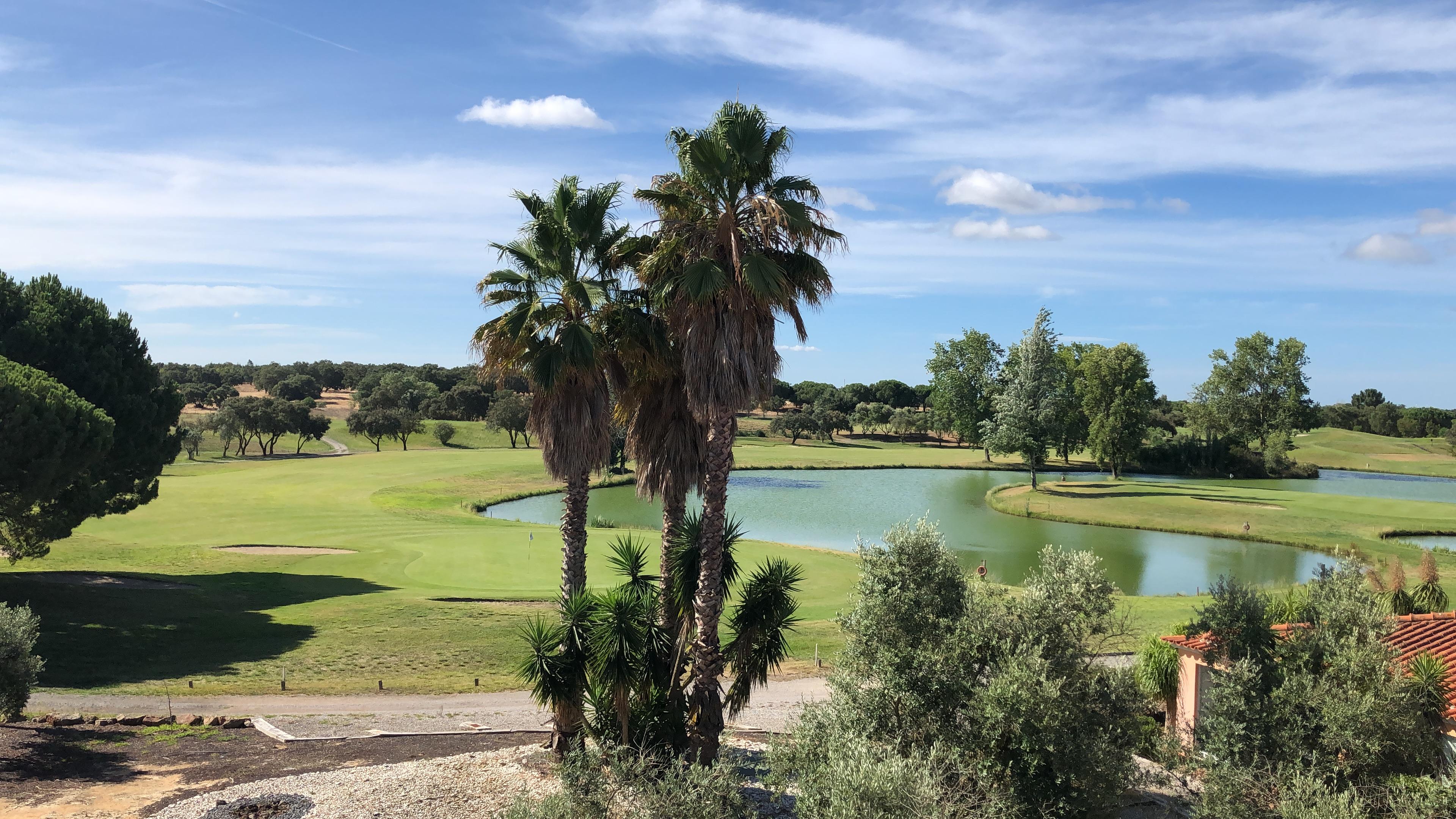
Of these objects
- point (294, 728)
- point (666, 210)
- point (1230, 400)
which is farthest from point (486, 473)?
point (1230, 400)

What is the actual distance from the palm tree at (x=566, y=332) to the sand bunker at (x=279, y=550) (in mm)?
29412

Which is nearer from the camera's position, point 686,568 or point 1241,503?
point 686,568

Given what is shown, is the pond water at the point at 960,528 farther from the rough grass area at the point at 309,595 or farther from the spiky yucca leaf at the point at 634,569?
the spiky yucca leaf at the point at 634,569

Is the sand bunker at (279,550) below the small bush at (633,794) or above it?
below

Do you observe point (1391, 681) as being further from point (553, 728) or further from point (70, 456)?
point (70, 456)

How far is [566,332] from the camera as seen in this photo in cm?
1656

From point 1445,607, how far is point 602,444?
1198 inches

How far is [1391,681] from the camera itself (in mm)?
13141

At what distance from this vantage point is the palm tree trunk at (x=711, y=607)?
1502 cm

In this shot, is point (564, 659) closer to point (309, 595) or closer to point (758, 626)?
point (758, 626)

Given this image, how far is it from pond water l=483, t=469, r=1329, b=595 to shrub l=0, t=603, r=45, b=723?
17623mm

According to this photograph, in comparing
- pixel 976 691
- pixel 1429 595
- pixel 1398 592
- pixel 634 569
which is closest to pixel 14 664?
pixel 634 569

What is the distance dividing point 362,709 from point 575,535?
7.86 m

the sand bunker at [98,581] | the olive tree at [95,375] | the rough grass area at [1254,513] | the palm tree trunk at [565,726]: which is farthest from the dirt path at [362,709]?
the rough grass area at [1254,513]
